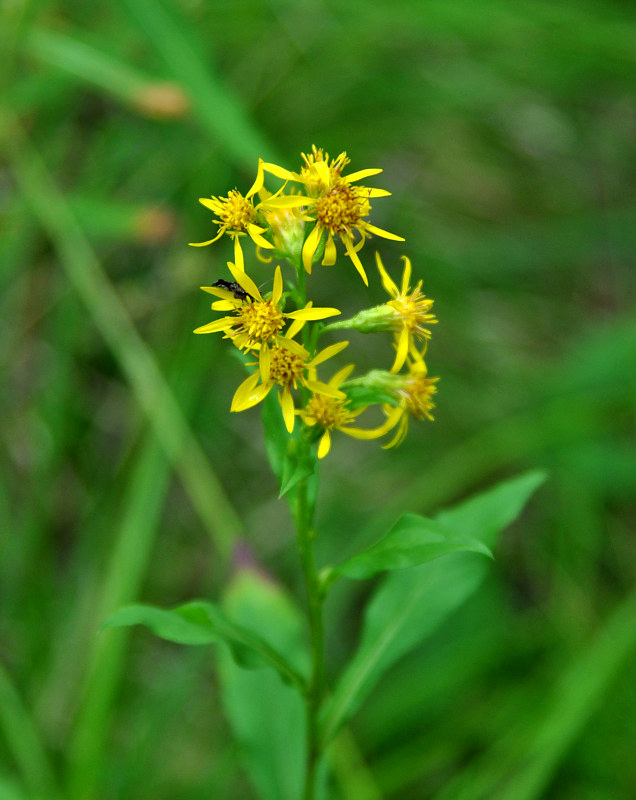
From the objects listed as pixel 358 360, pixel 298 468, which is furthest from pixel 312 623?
pixel 358 360

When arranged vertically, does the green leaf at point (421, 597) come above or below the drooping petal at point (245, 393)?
below

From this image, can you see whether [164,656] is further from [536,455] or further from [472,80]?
[472,80]

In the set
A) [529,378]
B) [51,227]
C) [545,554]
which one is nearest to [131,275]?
[51,227]

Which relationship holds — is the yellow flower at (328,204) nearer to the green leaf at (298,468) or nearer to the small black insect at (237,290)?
the small black insect at (237,290)

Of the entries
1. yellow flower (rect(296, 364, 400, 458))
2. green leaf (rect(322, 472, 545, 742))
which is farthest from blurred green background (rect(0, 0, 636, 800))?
yellow flower (rect(296, 364, 400, 458))

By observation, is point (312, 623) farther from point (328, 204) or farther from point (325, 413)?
point (328, 204)

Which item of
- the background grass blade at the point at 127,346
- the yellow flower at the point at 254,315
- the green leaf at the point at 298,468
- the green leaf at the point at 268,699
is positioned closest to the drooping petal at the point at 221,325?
the yellow flower at the point at 254,315

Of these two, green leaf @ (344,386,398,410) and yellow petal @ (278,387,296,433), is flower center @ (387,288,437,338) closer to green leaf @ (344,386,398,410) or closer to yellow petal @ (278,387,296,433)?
green leaf @ (344,386,398,410)
